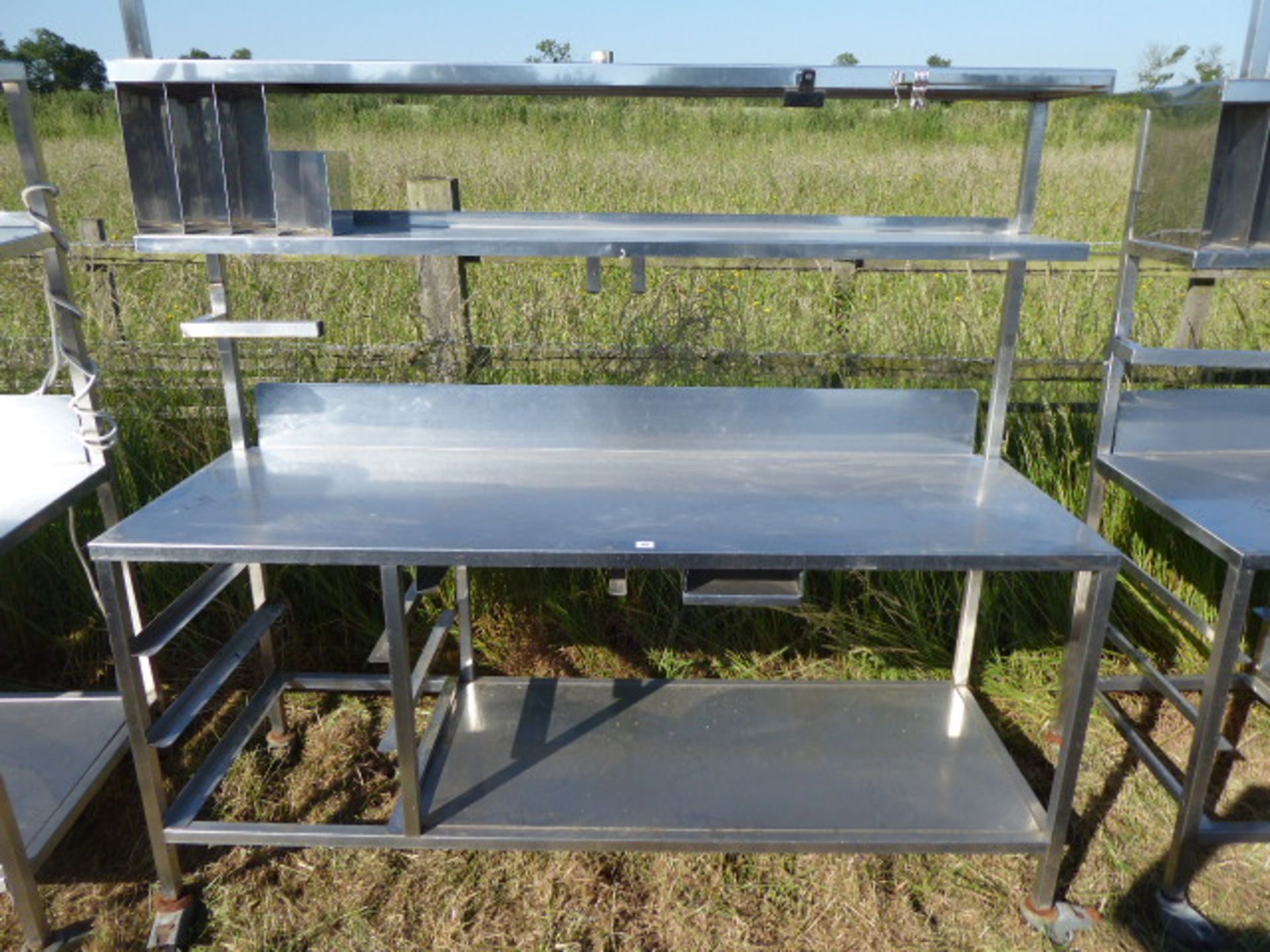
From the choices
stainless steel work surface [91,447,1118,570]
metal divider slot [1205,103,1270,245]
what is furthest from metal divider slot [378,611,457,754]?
metal divider slot [1205,103,1270,245]

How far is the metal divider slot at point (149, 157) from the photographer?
1.83 metres

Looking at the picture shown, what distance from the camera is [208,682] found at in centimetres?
202

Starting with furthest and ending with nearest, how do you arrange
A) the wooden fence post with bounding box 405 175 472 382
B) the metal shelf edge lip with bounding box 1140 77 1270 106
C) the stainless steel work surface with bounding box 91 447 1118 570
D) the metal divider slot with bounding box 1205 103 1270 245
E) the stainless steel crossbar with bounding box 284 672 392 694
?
the wooden fence post with bounding box 405 175 472 382, the stainless steel crossbar with bounding box 284 672 392 694, the metal divider slot with bounding box 1205 103 1270 245, the metal shelf edge lip with bounding box 1140 77 1270 106, the stainless steel work surface with bounding box 91 447 1118 570

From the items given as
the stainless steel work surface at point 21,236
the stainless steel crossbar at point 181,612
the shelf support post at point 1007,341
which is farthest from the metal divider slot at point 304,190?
the shelf support post at point 1007,341

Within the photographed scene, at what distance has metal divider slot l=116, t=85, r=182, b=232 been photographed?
1.83 meters

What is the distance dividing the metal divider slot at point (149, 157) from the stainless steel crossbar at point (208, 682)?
92cm

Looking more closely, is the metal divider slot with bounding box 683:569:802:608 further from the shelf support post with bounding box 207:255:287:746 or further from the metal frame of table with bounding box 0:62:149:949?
the shelf support post with bounding box 207:255:287:746

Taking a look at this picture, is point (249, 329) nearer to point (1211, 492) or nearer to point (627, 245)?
point (627, 245)

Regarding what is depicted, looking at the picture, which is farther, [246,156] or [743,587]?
[246,156]

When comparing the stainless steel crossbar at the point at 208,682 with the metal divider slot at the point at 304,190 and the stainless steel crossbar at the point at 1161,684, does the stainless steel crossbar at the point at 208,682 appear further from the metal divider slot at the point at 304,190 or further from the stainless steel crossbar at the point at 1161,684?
the stainless steel crossbar at the point at 1161,684

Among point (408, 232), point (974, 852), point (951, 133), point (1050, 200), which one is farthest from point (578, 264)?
point (951, 133)

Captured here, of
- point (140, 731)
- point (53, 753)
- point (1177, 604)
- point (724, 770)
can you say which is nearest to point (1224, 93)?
point (1177, 604)

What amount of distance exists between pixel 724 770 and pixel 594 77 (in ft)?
5.09

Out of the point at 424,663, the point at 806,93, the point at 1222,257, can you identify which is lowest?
the point at 424,663
